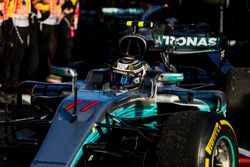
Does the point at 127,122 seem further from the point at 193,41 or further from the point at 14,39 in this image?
the point at 14,39

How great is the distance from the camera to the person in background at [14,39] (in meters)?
10.3

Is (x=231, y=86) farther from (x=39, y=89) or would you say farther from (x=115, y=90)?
(x=39, y=89)

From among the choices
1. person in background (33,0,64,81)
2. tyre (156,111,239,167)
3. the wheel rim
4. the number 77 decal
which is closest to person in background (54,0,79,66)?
person in background (33,0,64,81)

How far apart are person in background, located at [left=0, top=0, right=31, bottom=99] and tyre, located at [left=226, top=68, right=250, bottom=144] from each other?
3.94 metres

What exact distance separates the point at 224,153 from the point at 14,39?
5487mm

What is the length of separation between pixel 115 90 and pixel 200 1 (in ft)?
23.2

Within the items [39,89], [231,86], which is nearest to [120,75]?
[39,89]

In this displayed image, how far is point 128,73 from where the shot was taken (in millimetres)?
6691

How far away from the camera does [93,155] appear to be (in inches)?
227

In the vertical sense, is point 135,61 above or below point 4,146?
above

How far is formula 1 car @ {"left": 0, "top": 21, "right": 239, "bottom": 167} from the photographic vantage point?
5.27 meters

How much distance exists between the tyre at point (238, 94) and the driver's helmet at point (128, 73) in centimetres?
121

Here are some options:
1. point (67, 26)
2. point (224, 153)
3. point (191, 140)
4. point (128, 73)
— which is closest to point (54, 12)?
point (67, 26)

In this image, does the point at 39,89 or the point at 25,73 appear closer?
the point at 39,89
